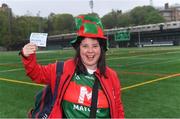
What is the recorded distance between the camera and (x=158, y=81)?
37.3ft

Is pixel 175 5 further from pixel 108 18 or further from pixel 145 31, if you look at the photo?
pixel 145 31

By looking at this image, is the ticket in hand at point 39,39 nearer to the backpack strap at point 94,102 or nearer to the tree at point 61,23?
the backpack strap at point 94,102

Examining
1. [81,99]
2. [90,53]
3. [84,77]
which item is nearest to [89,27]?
[90,53]

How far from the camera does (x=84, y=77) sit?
3055 millimetres

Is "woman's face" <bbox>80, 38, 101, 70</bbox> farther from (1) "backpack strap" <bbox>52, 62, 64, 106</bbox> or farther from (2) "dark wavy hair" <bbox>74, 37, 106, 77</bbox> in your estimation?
(1) "backpack strap" <bbox>52, 62, 64, 106</bbox>

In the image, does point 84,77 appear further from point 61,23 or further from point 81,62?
point 61,23

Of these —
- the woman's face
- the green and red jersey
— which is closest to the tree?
the woman's face

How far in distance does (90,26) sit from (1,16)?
81.3 m

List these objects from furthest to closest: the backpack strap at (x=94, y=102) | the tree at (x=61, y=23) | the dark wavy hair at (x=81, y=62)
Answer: the tree at (x=61, y=23)
the dark wavy hair at (x=81, y=62)
the backpack strap at (x=94, y=102)

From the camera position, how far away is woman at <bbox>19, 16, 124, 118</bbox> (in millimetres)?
2985

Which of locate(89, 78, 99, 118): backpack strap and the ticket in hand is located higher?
the ticket in hand

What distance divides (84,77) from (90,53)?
19 centimetres

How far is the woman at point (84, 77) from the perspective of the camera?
2.99 metres

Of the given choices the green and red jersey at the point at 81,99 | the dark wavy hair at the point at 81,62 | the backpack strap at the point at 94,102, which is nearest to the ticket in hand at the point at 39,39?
the dark wavy hair at the point at 81,62
